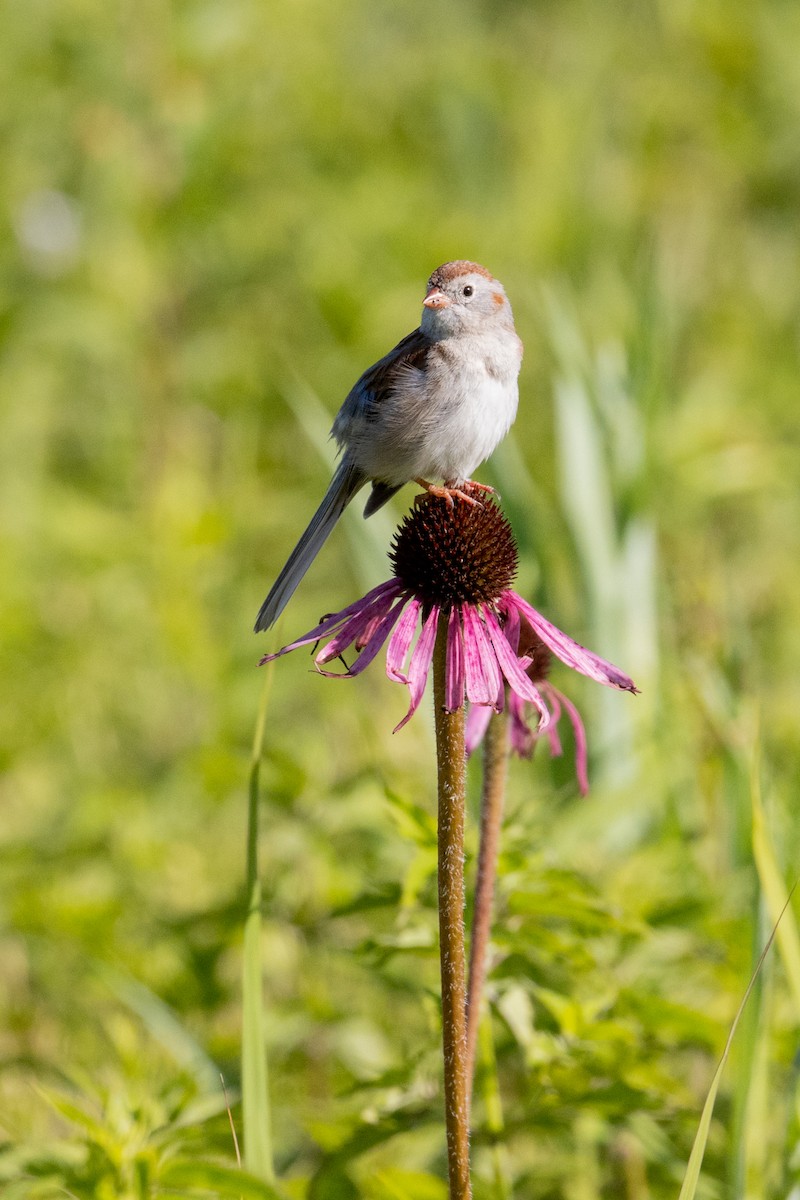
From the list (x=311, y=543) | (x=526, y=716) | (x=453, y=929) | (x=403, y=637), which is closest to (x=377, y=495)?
(x=311, y=543)

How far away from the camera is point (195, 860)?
9.61ft

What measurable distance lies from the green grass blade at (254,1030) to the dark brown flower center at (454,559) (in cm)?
18

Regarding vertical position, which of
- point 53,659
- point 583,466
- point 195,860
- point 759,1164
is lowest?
point 759,1164

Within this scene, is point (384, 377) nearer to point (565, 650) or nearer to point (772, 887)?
point (565, 650)

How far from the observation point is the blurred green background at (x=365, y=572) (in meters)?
1.77

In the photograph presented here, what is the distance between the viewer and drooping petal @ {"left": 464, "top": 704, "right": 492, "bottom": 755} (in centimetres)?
151

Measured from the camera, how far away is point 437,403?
1815mm

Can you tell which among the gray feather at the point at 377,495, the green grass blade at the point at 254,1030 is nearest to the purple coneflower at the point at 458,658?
the green grass blade at the point at 254,1030

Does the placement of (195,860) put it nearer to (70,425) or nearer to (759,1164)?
(759,1164)

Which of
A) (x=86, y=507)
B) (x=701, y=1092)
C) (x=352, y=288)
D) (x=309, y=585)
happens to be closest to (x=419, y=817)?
(x=701, y=1092)

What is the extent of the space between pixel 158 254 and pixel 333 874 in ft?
9.39

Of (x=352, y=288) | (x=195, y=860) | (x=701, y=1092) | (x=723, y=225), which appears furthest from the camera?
(x=723, y=225)

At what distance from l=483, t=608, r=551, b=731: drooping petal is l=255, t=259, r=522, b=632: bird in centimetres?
41

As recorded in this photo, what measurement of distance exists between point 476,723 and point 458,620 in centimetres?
24
